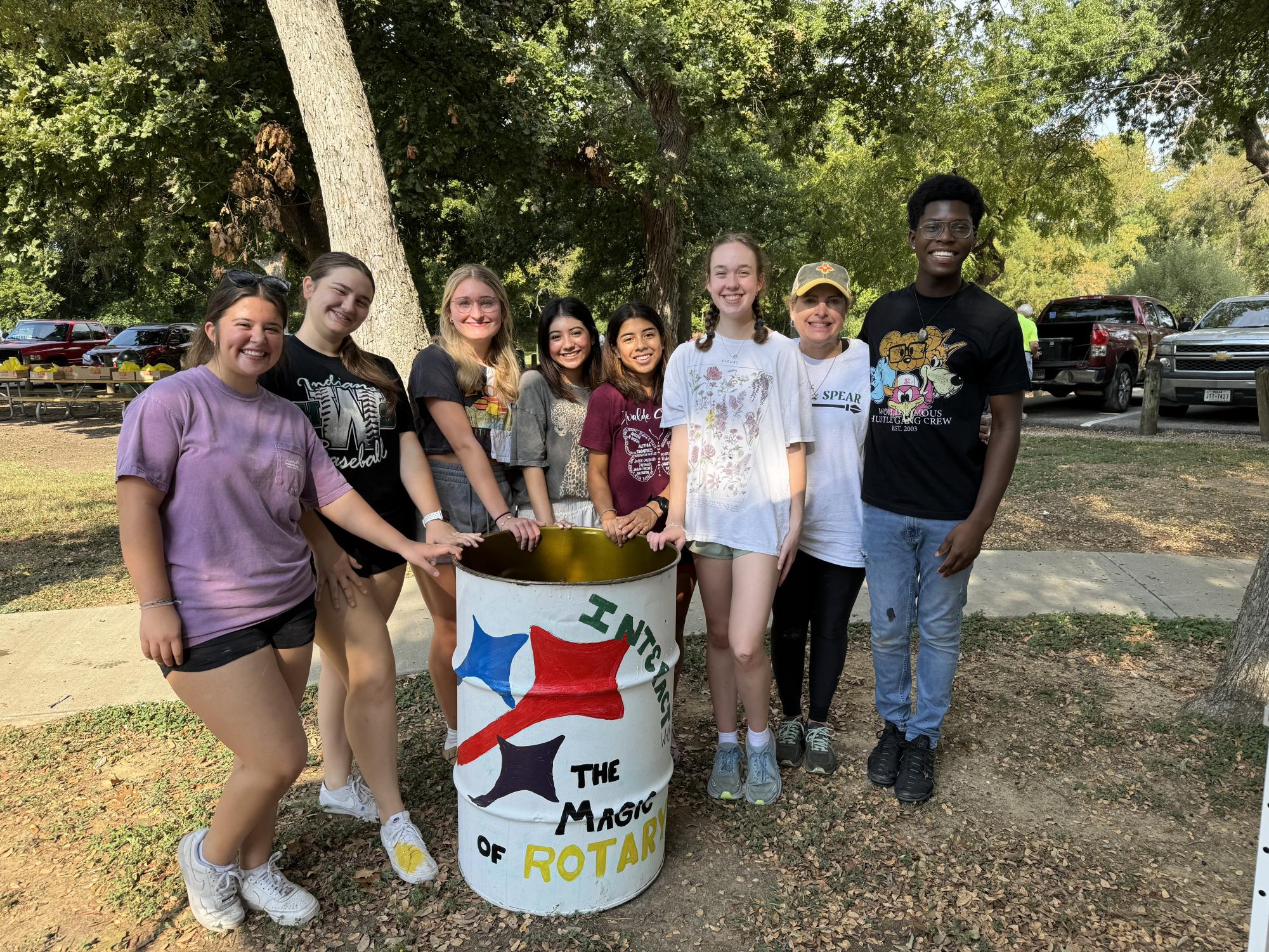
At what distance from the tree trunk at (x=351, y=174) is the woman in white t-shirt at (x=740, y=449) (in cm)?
412

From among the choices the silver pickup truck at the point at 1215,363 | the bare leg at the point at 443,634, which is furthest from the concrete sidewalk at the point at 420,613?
the silver pickup truck at the point at 1215,363

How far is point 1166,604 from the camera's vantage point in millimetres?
5086

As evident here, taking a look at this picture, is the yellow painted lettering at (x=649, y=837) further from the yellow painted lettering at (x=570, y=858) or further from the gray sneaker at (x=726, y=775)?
the gray sneaker at (x=726, y=775)

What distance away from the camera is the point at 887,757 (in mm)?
→ 3326

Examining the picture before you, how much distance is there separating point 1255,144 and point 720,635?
1699cm

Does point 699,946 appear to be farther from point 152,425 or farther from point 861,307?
point 861,307

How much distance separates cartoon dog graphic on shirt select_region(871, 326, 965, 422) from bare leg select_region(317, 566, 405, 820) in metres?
1.88

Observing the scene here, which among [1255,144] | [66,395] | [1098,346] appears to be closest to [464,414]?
[1098,346]

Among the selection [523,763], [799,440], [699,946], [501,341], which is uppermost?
[501,341]

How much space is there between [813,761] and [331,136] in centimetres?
588

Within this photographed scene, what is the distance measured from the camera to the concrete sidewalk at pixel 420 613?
4.14 meters

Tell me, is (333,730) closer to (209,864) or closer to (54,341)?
(209,864)

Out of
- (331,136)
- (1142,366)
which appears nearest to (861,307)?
(1142,366)

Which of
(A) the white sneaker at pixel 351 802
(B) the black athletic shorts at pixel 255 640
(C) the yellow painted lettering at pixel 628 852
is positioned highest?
(B) the black athletic shorts at pixel 255 640
